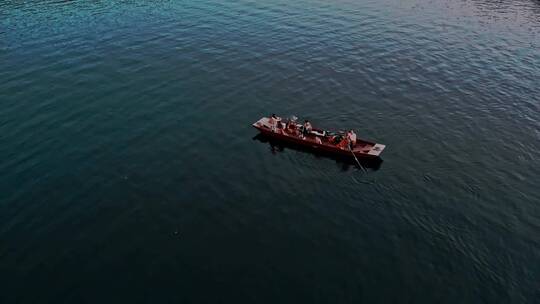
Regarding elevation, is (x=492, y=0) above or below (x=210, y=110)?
above

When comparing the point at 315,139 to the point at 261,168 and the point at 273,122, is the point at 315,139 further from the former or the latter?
the point at 261,168

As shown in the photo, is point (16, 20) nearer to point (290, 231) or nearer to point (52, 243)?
point (52, 243)

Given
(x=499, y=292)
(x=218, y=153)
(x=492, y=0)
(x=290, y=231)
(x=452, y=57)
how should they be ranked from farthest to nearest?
1. (x=492, y=0)
2. (x=452, y=57)
3. (x=218, y=153)
4. (x=290, y=231)
5. (x=499, y=292)

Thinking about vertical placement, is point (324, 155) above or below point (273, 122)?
below

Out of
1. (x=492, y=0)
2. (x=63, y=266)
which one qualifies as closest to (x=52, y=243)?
Answer: (x=63, y=266)

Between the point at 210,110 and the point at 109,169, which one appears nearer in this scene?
the point at 109,169

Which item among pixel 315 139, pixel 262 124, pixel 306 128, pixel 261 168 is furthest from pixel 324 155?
pixel 262 124

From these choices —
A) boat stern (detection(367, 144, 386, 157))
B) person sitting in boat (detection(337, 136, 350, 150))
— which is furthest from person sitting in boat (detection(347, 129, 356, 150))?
boat stern (detection(367, 144, 386, 157))
